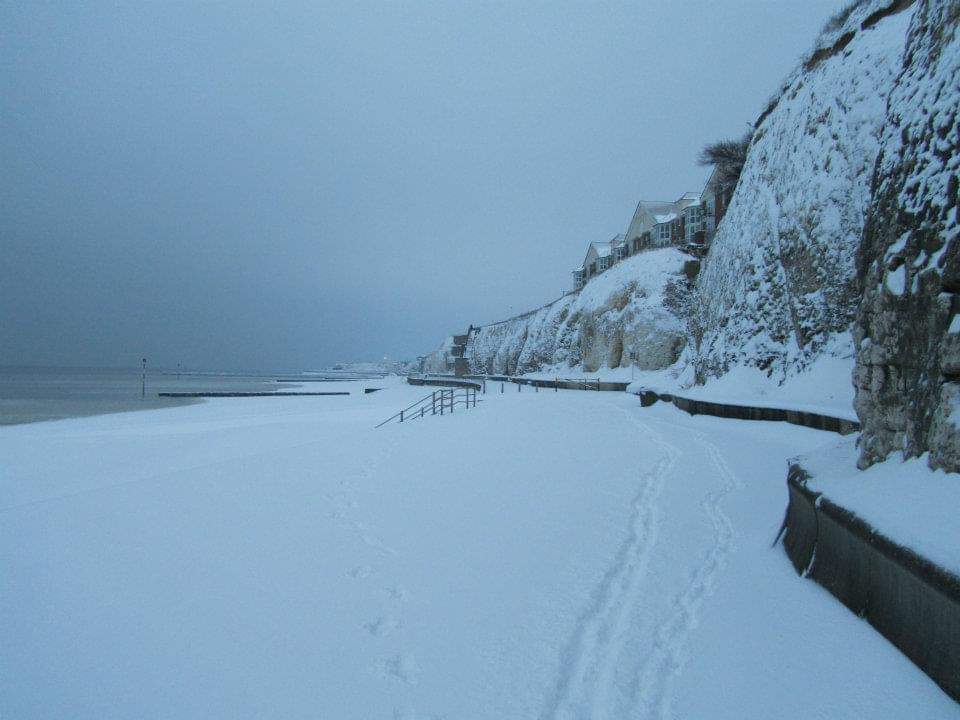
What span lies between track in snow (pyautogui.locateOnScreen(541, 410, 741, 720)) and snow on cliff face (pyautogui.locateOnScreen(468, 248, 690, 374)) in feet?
118

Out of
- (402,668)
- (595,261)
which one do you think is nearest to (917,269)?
(402,668)

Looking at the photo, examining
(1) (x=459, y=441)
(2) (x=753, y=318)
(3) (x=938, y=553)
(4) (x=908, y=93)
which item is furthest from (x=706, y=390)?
(3) (x=938, y=553)

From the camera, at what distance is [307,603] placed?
167 inches

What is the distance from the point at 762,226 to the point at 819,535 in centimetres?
1842

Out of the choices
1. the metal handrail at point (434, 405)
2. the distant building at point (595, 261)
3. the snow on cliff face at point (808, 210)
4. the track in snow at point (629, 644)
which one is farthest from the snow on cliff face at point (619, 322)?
the track in snow at point (629, 644)

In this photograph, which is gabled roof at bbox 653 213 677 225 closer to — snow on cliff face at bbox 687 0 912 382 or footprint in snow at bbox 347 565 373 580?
snow on cliff face at bbox 687 0 912 382

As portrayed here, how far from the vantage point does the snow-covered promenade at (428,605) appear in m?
3.07

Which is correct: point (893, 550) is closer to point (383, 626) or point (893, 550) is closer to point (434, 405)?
point (383, 626)

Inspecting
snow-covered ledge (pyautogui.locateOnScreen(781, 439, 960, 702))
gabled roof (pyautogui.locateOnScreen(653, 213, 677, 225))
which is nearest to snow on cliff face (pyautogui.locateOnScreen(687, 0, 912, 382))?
snow-covered ledge (pyautogui.locateOnScreen(781, 439, 960, 702))

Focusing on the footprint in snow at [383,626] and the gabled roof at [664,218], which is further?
the gabled roof at [664,218]

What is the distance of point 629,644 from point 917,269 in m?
3.57

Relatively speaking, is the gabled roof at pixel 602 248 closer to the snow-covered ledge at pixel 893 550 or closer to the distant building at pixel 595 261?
the distant building at pixel 595 261

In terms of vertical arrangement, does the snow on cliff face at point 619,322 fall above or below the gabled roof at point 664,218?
below

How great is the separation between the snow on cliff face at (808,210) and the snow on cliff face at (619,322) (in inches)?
691
